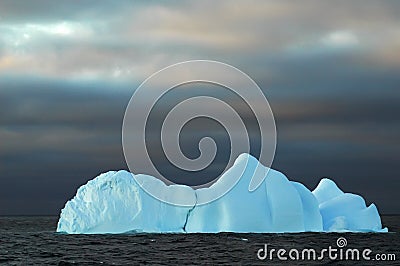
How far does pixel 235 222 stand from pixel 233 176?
2327 mm

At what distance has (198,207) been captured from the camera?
3456 centimetres

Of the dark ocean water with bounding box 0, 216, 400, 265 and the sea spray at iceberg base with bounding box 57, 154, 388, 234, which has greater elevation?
the sea spray at iceberg base with bounding box 57, 154, 388, 234

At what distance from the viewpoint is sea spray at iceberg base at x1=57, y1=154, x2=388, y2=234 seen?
33688 millimetres

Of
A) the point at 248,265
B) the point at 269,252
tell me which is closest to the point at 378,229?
the point at 269,252

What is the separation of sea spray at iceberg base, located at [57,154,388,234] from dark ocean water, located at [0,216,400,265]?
0.65 m

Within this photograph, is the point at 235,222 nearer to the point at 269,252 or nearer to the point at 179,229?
the point at 179,229

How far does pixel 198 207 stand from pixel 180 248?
17.9 feet

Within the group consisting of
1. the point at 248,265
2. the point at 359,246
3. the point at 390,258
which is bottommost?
the point at 248,265

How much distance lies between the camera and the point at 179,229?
36.5 meters

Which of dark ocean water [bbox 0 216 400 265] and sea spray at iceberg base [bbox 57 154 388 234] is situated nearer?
dark ocean water [bbox 0 216 400 265]

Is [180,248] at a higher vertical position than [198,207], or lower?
lower

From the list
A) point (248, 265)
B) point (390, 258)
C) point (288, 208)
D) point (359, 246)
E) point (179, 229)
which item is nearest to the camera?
point (248, 265)

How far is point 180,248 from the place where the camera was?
29281mm

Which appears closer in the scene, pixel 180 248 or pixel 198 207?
pixel 180 248
